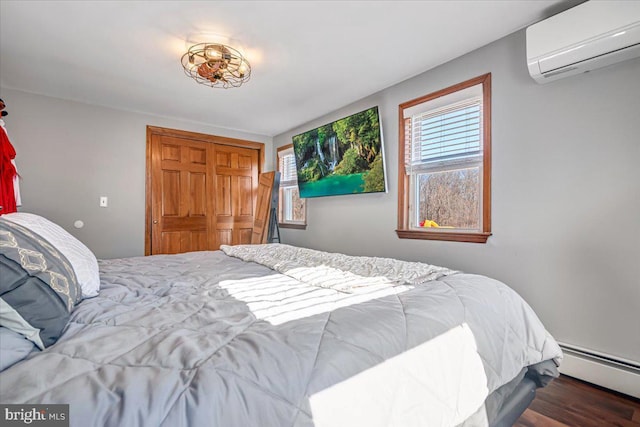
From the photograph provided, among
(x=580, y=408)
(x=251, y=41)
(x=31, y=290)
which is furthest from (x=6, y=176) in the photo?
(x=580, y=408)

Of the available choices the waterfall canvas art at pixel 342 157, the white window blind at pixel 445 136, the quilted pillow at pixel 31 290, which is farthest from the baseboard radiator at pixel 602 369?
the quilted pillow at pixel 31 290

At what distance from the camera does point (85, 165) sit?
331 cm

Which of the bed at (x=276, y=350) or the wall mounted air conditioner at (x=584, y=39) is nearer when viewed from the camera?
the bed at (x=276, y=350)

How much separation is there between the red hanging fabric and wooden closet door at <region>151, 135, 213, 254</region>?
1.24 metres

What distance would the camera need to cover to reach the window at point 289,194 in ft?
14.4

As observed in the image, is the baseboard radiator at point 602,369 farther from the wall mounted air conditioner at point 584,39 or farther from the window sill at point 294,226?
the window sill at point 294,226

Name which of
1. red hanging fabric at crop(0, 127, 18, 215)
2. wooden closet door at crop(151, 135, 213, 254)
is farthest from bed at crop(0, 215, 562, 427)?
wooden closet door at crop(151, 135, 213, 254)

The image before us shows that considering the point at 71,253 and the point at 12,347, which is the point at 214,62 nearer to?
the point at 71,253

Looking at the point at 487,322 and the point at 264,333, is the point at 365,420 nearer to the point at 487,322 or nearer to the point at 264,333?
the point at 264,333

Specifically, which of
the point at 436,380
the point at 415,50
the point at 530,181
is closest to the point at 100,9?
the point at 415,50

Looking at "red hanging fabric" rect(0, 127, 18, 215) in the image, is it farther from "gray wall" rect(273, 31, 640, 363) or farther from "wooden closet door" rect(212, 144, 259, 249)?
"gray wall" rect(273, 31, 640, 363)

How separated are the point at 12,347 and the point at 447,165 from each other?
2.63 metres

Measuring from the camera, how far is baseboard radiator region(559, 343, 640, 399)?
1631 millimetres

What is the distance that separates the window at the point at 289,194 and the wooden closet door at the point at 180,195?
1.04 metres
